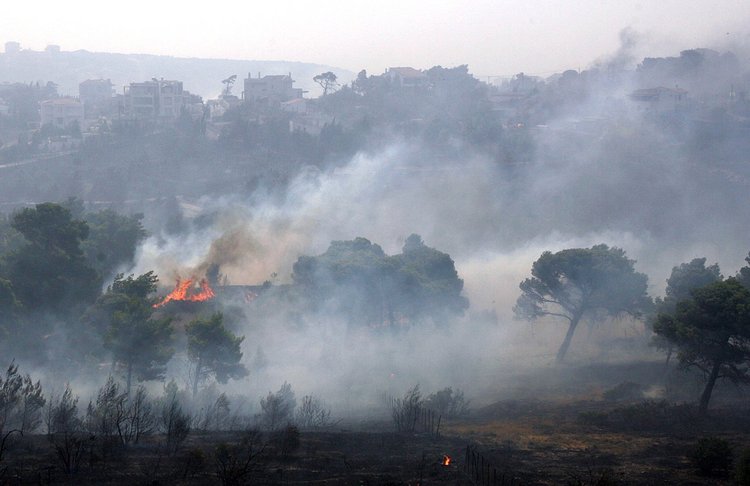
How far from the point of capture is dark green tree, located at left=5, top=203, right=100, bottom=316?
3569cm

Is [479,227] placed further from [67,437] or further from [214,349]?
[67,437]

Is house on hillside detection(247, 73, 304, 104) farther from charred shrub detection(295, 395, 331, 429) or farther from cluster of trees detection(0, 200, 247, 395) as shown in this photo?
charred shrub detection(295, 395, 331, 429)

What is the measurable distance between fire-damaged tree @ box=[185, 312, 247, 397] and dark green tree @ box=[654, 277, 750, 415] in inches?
629

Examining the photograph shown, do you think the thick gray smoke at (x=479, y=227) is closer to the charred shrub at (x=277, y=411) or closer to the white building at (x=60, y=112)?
the charred shrub at (x=277, y=411)

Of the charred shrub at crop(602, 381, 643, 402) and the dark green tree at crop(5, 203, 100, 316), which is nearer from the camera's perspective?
the charred shrub at crop(602, 381, 643, 402)

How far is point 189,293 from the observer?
1779 inches

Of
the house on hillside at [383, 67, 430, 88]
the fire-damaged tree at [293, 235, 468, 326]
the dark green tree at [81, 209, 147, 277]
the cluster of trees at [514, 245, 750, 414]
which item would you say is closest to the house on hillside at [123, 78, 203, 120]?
the house on hillside at [383, 67, 430, 88]

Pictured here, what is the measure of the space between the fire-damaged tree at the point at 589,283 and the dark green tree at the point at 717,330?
8970 mm

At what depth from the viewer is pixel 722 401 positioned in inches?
1179

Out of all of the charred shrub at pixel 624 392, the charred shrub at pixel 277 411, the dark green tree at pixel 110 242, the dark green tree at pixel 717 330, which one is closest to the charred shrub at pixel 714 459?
the dark green tree at pixel 717 330

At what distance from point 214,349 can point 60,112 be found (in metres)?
86.0

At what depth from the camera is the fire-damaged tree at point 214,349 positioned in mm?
31203

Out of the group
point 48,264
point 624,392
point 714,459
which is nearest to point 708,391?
point 624,392

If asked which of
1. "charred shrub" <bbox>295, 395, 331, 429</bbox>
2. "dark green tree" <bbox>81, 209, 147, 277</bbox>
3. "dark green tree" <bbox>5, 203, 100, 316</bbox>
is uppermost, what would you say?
"dark green tree" <bbox>81, 209, 147, 277</bbox>
